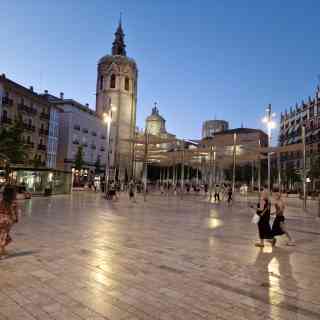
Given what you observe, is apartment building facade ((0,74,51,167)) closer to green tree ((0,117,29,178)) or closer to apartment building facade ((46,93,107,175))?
apartment building facade ((46,93,107,175))

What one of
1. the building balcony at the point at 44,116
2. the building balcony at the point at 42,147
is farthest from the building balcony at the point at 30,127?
the building balcony at the point at 42,147

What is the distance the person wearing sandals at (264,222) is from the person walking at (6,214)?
5972 millimetres

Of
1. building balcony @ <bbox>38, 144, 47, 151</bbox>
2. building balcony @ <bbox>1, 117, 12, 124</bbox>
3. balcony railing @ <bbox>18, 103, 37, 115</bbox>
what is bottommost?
building balcony @ <bbox>38, 144, 47, 151</bbox>

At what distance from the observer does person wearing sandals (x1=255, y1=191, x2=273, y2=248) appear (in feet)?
28.7

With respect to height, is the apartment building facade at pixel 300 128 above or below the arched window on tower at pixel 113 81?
below

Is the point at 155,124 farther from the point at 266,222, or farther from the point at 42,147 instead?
the point at 266,222

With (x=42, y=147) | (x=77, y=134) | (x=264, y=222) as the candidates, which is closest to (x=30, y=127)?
(x=42, y=147)

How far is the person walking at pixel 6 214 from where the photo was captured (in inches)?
265

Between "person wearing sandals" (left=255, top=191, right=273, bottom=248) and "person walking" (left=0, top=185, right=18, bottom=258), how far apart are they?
5.97m

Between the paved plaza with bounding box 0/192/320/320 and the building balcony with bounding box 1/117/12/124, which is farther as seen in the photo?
the building balcony with bounding box 1/117/12/124

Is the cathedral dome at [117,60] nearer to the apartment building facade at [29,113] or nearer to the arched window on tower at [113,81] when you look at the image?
the arched window on tower at [113,81]

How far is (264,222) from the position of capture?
8883mm

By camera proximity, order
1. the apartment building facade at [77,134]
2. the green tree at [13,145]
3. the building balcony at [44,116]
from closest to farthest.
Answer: the green tree at [13,145] → the building balcony at [44,116] → the apartment building facade at [77,134]

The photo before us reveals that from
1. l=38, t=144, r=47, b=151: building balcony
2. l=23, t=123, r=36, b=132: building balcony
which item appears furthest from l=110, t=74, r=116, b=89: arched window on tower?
l=23, t=123, r=36, b=132: building balcony
